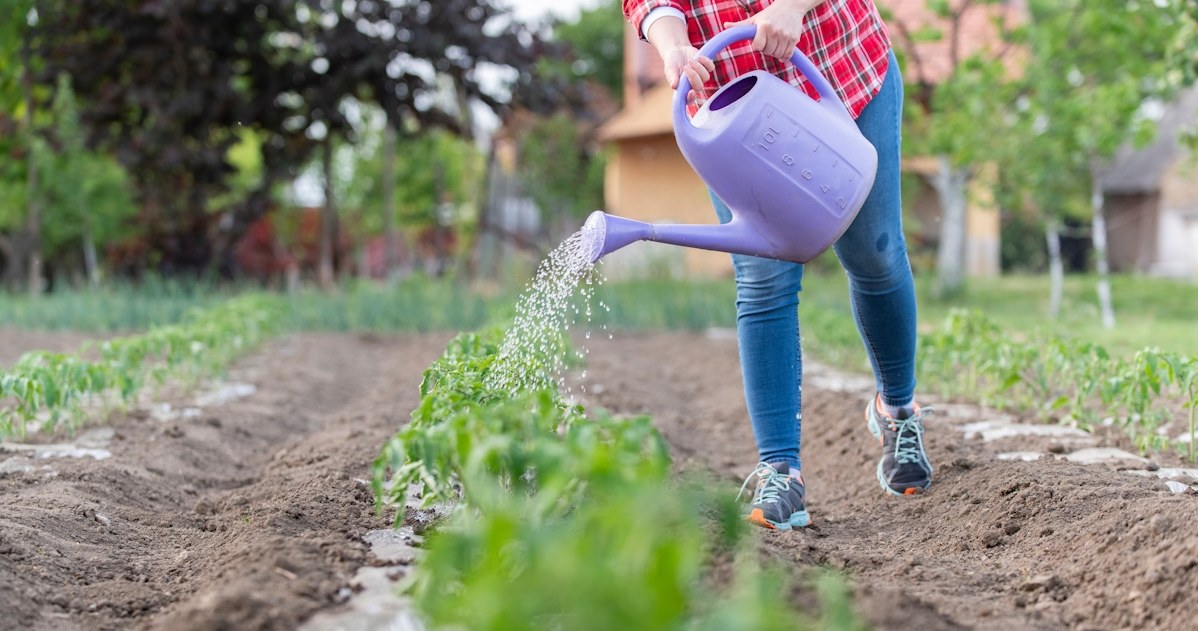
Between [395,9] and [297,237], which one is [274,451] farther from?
[297,237]

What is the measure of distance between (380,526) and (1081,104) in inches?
310

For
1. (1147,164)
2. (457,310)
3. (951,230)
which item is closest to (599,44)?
(951,230)

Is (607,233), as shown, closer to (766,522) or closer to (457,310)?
(766,522)

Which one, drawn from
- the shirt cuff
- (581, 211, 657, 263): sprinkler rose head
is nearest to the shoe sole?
(581, 211, 657, 263): sprinkler rose head

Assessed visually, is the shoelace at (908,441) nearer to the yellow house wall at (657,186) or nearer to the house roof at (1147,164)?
the yellow house wall at (657,186)

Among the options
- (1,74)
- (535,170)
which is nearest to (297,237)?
(535,170)

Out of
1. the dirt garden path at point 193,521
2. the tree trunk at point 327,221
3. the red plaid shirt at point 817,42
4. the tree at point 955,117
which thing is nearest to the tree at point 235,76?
the tree trunk at point 327,221

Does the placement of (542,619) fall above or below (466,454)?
below

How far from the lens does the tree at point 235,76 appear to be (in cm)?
1024

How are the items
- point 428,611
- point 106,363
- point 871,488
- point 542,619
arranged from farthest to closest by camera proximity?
point 106,363 → point 871,488 → point 542,619 → point 428,611

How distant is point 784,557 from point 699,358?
495cm

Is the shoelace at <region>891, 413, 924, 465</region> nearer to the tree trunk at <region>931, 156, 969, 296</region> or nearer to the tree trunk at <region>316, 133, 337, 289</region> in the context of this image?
the tree trunk at <region>931, 156, 969, 296</region>

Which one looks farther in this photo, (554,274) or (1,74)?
(1,74)

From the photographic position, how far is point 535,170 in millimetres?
17562
